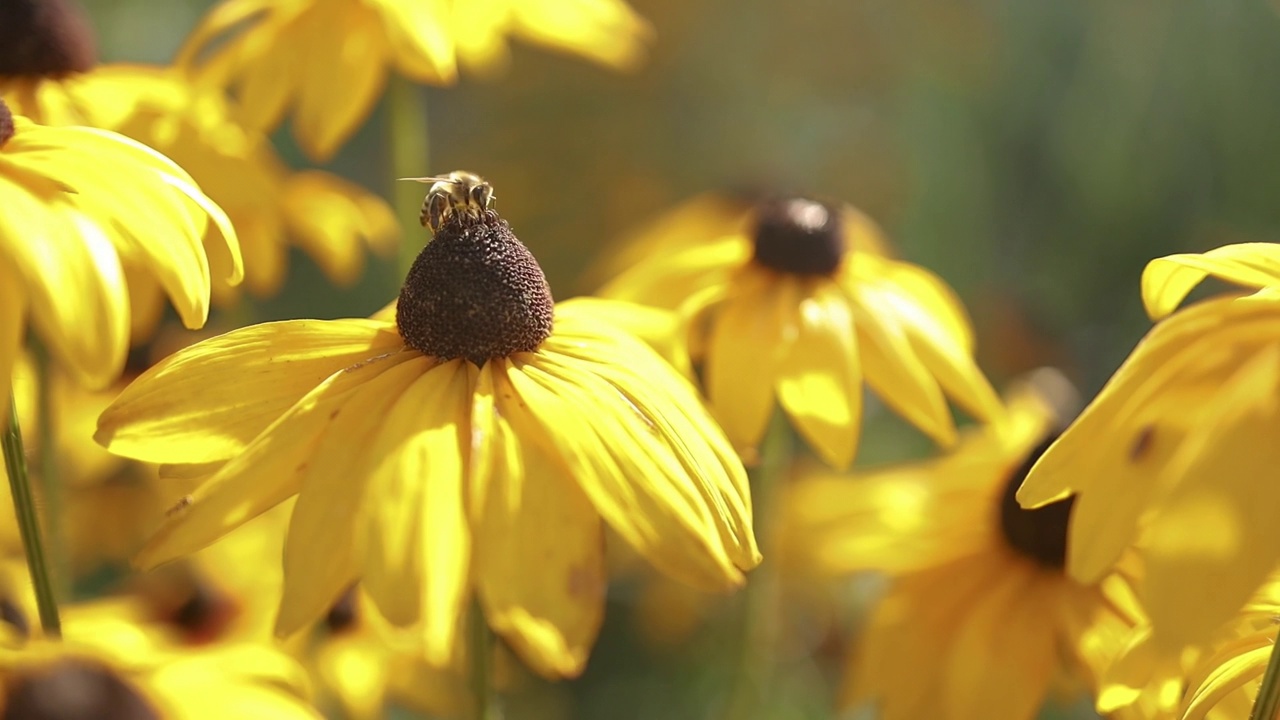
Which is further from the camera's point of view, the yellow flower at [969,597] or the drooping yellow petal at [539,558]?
the yellow flower at [969,597]

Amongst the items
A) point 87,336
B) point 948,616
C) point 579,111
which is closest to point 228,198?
point 87,336

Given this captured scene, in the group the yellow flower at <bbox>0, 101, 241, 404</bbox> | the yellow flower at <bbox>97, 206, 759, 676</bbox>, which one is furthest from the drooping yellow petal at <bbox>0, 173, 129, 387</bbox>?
the yellow flower at <bbox>97, 206, 759, 676</bbox>

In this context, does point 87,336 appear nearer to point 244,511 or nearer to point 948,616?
point 244,511

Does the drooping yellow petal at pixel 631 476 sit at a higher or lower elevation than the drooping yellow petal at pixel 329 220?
higher

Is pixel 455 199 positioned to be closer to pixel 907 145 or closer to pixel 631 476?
pixel 631 476

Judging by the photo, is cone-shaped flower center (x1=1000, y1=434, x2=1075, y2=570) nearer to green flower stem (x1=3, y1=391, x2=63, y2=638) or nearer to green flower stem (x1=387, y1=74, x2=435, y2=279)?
green flower stem (x1=387, y1=74, x2=435, y2=279)

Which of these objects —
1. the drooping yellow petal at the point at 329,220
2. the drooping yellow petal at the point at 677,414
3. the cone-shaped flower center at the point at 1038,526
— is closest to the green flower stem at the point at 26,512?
the drooping yellow petal at the point at 677,414

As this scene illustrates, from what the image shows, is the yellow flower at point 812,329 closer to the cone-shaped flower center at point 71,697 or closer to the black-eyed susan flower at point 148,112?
the black-eyed susan flower at point 148,112
